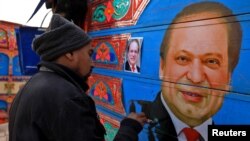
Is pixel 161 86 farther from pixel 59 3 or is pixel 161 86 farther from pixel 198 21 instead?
pixel 59 3

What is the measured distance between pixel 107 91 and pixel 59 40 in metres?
1.20

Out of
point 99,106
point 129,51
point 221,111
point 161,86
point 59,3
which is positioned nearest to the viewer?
point 221,111

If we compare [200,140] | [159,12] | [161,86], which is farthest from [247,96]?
[159,12]

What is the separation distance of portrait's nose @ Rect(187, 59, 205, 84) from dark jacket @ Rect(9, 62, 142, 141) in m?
0.44

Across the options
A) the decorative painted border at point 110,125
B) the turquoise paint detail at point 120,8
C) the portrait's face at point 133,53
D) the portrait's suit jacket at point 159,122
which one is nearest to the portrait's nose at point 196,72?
the portrait's suit jacket at point 159,122

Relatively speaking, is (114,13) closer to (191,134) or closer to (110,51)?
(110,51)

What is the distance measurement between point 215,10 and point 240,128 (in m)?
0.56

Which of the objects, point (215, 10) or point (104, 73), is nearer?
point (215, 10)

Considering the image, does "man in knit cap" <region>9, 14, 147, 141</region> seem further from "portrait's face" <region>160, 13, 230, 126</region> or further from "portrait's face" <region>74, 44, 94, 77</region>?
"portrait's face" <region>160, 13, 230, 126</region>

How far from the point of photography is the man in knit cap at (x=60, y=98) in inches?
50.1

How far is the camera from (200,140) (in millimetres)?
1530

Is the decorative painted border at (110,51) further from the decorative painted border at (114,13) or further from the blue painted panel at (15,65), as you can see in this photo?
the blue painted panel at (15,65)

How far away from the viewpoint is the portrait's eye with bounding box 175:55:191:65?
5.28 feet

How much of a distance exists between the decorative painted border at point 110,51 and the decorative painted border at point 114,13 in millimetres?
105
